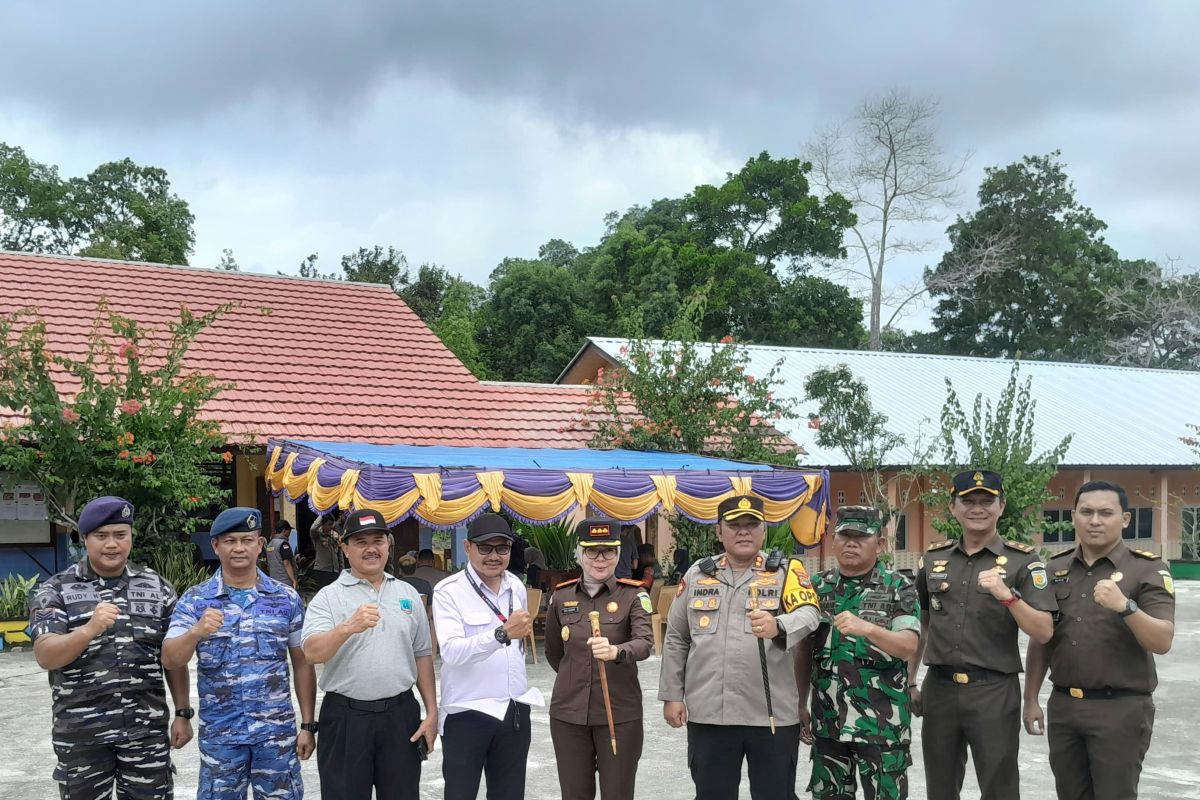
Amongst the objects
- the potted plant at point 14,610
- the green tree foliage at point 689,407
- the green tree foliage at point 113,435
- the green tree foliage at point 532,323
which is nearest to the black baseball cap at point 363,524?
the green tree foliage at point 113,435

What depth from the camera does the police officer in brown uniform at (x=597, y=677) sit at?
185 inches

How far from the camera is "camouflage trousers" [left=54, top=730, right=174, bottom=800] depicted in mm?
4414

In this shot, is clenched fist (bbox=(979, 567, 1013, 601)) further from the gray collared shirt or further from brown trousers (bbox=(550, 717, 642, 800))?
the gray collared shirt

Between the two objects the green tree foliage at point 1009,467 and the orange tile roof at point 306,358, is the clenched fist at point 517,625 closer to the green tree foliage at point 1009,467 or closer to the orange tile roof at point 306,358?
the orange tile roof at point 306,358

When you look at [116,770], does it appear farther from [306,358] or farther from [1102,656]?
[306,358]

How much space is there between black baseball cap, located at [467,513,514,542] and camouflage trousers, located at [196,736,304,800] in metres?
1.15

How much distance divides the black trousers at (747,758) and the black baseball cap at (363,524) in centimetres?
161

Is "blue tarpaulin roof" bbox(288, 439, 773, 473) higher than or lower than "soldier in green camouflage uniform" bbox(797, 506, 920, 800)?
higher

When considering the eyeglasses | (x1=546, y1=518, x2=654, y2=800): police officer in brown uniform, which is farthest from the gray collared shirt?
the eyeglasses

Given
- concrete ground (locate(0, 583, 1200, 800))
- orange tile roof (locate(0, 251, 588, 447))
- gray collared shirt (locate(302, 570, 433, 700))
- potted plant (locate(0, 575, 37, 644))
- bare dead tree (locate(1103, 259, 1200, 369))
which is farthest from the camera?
bare dead tree (locate(1103, 259, 1200, 369))

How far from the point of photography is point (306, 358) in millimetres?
16672

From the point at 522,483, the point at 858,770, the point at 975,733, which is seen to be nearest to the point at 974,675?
the point at 975,733

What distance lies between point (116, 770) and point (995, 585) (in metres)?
3.81

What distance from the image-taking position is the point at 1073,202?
142 feet
